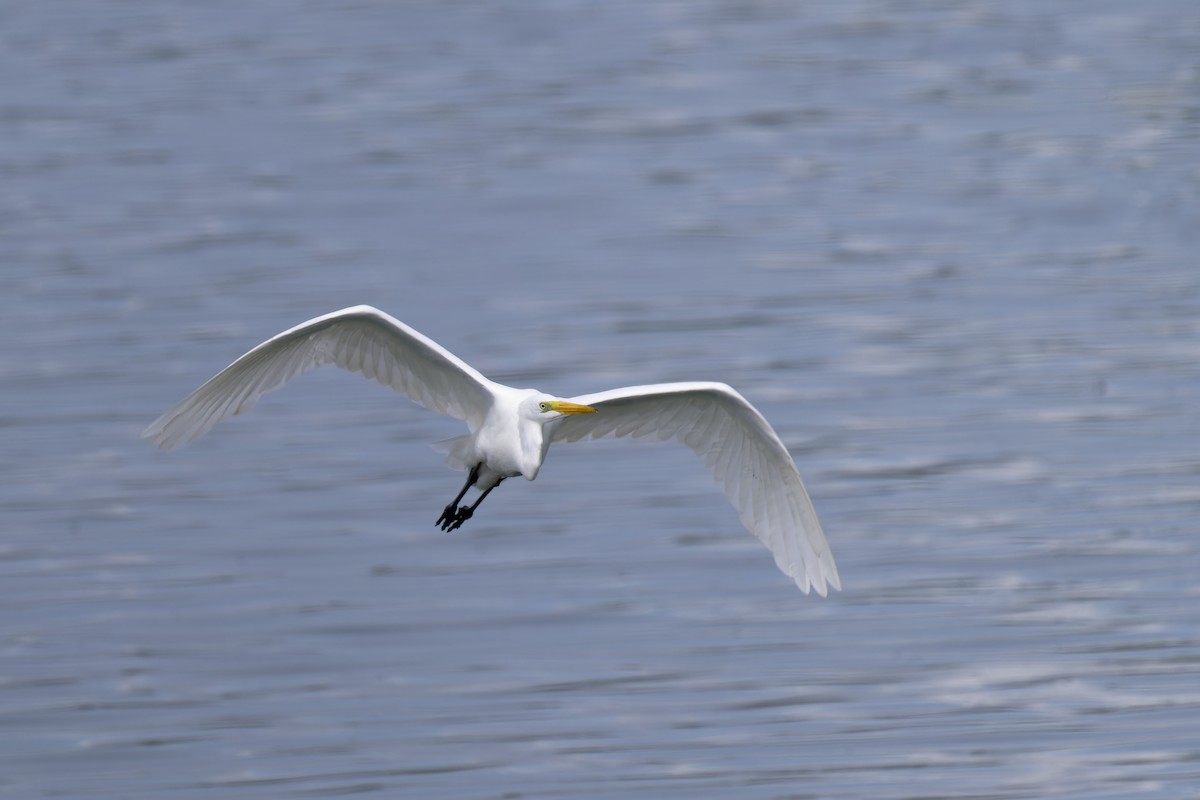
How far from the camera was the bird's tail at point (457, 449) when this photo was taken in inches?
443

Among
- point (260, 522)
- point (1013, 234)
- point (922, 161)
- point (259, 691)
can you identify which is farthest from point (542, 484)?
point (922, 161)

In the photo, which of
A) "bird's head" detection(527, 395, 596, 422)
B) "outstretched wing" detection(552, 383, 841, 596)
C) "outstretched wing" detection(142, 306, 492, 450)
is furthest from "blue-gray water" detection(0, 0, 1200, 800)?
"bird's head" detection(527, 395, 596, 422)

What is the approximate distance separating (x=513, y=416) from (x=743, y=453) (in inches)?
59.9

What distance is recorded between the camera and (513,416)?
11023 millimetres

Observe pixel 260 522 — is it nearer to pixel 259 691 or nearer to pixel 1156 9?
pixel 259 691

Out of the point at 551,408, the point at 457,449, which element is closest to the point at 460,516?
the point at 457,449

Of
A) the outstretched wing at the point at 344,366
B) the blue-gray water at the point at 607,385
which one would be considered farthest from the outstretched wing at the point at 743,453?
the blue-gray water at the point at 607,385

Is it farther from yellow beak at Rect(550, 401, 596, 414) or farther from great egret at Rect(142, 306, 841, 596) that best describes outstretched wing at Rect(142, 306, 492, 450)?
yellow beak at Rect(550, 401, 596, 414)

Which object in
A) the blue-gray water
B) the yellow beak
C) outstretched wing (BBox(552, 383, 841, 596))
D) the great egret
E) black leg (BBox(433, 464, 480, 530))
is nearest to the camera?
the yellow beak

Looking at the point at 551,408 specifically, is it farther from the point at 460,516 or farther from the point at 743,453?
the point at 743,453

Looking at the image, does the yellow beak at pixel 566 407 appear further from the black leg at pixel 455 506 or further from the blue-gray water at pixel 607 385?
the blue-gray water at pixel 607 385

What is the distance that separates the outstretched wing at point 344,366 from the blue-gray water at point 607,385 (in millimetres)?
3832

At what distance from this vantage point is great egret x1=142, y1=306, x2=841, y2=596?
36.1ft

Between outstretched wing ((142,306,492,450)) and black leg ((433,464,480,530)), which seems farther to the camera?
black leg ((433,464,480,530))
